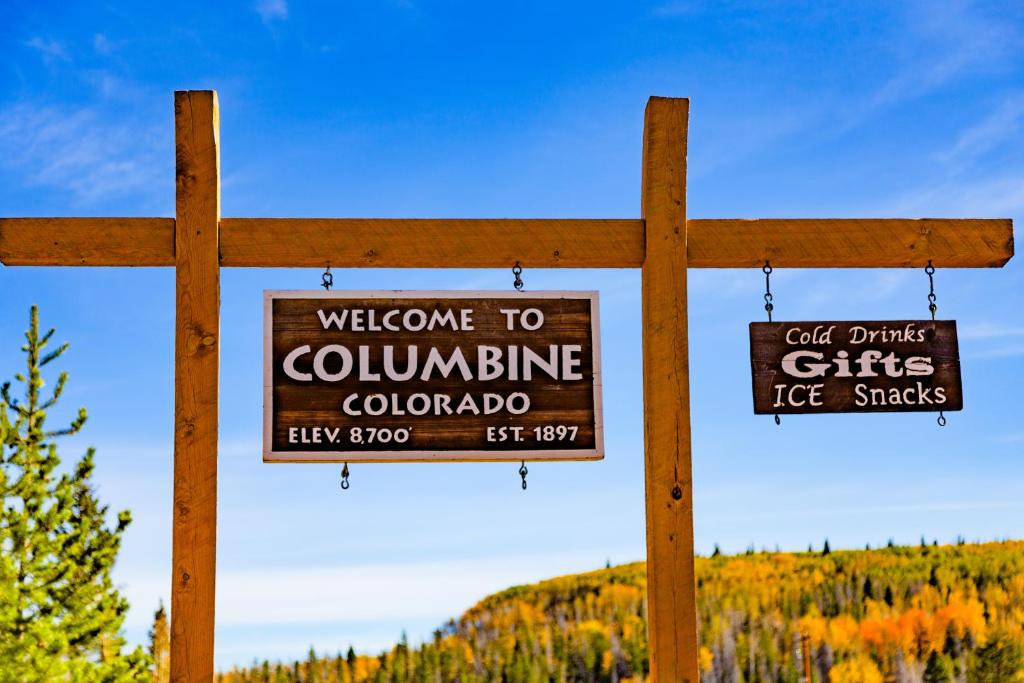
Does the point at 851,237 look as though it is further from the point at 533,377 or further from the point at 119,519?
the point at 119,519

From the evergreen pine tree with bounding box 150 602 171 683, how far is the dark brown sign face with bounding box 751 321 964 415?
13.4m

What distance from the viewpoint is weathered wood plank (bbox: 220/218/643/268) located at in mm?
6602

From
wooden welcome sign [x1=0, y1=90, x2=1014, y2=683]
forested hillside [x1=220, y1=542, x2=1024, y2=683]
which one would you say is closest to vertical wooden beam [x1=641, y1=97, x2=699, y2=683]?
wooden welcome sign [x1=0, y1=90, x2=1014, y2=683]

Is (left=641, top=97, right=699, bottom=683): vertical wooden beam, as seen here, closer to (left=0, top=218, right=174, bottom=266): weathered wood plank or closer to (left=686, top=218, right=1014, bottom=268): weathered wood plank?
(left=686, top=218, right=1014, bottom=268): weathered wood plank

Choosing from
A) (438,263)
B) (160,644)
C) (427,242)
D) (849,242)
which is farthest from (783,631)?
(160,644)

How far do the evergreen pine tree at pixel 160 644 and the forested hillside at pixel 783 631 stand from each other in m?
5.54

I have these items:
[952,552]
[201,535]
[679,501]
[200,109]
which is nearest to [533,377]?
[679,501]

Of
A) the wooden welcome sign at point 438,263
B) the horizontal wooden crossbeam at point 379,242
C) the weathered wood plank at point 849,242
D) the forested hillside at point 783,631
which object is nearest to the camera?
the wooden welcome sign at point 438,263

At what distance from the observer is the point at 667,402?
21.6 ft

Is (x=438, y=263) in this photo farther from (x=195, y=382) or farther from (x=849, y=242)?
(x=849, y=242)

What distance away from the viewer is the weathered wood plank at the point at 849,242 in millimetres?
6871

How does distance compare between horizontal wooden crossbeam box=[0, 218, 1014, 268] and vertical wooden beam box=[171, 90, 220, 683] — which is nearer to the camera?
vertical wooden beam box=[171, 90, 220, 683]

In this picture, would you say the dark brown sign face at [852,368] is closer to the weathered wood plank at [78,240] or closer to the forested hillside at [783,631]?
the weathered wood plank at [78,240]

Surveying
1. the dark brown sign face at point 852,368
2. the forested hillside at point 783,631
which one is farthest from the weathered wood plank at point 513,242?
the forested hillside at point 783,631
